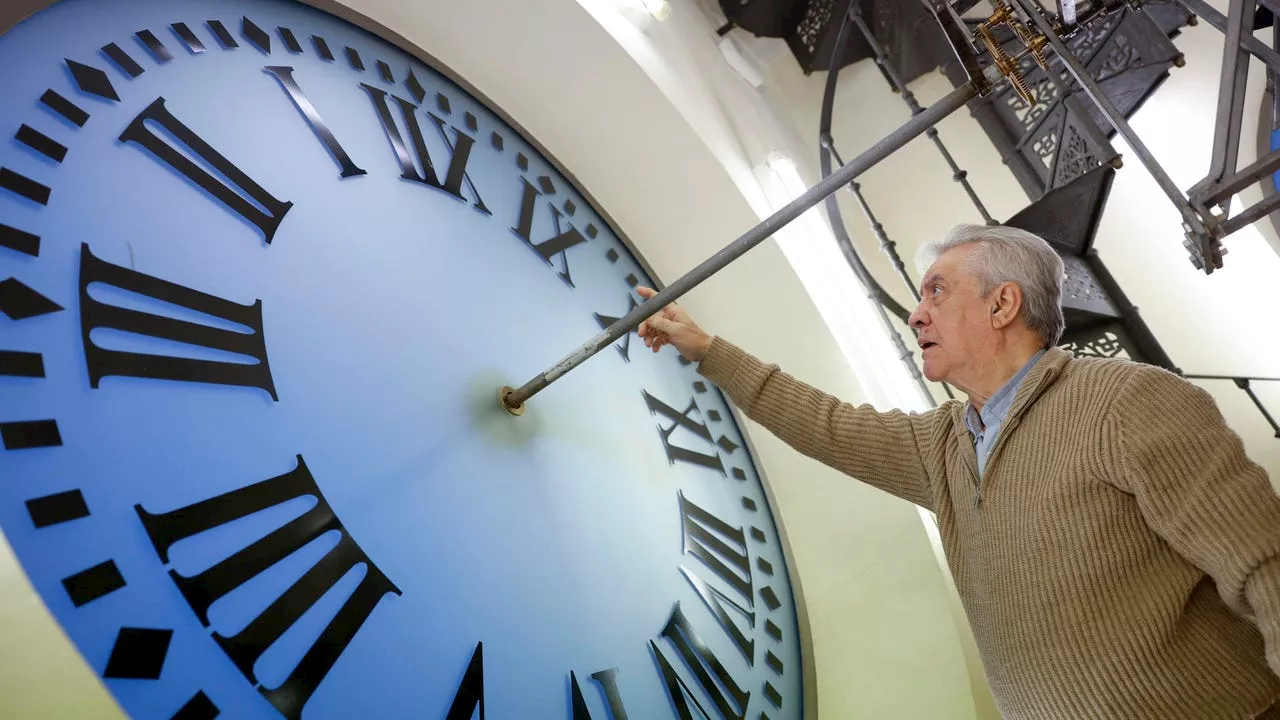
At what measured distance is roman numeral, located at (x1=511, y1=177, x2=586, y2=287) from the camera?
5.32ft

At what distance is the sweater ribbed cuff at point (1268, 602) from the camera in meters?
0.72

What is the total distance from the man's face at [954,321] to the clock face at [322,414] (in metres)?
0.65

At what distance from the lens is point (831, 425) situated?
1273mm

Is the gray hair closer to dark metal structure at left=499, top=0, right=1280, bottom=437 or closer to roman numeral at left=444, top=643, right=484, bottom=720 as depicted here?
dark metal structure at left=499, top=0, right=1280, bottom=437

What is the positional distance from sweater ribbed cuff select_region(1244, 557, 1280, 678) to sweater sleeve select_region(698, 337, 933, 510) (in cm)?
48

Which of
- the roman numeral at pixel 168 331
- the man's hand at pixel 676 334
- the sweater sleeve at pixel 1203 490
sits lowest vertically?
the sweater sleeve at pixel 1203 490

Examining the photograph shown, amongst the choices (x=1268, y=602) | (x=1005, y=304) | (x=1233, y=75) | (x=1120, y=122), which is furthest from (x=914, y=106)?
(x=1268, y=602)

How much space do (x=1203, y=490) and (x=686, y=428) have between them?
1.10 meters

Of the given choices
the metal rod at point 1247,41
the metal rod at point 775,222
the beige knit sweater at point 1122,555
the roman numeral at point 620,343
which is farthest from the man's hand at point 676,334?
the metal rod at point 1247,41

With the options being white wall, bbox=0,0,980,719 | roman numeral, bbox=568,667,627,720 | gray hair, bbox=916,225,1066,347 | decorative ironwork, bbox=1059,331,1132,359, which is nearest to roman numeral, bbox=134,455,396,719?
roman numeral, bbox=568,667,627,720

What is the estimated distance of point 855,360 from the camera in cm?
206

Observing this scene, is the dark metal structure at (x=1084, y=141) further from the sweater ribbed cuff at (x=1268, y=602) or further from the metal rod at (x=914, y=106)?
the sweater ribbed cuff at (x=1268, y=602)

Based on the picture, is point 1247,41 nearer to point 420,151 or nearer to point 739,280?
point 739,280

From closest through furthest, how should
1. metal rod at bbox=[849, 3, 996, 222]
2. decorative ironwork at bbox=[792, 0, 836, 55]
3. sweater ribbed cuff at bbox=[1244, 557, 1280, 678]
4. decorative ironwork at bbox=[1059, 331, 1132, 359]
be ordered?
sweater ribbed cuff at bbox=[1244, 557, 1280, 678] < decorative ironwork at bbox=[1059, 331, 1132, 359] < metal rod at bbox=[849, 3, 996, 222] < decorative ironwork at bbox=[792, 0, 836, 55]
